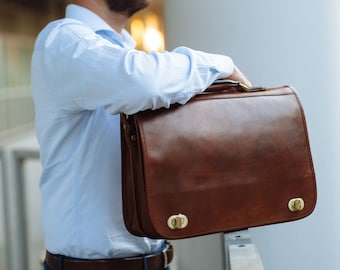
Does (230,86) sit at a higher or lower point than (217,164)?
higher

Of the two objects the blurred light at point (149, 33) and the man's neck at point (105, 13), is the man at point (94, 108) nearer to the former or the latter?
the man's neck at point (105, 13)

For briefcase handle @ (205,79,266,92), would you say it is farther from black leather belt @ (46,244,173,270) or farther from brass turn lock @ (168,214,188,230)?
black leather belt @ (46,244,173,270)

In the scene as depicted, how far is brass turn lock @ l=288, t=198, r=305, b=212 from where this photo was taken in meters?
1.28

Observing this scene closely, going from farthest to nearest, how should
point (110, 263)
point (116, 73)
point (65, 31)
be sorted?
point (110, 263), point (65, 31), point (116, 73)

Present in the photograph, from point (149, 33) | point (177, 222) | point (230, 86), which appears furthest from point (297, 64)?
point (149, 33)

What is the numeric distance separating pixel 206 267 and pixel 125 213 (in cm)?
51

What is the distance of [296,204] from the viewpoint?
1280 mm

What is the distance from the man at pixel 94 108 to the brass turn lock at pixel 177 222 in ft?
0.69

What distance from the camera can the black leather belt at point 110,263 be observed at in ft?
4.50

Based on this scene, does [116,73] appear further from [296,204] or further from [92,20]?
[296,204]

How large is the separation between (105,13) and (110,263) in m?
0.57

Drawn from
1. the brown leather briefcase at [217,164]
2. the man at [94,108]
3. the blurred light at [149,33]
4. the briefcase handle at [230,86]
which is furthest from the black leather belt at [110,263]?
the blurred light at [149,33]

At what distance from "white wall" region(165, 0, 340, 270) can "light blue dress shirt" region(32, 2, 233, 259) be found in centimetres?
26

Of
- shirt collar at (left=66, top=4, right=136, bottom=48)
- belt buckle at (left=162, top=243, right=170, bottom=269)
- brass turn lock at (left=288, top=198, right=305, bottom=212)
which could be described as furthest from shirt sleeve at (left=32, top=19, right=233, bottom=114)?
belt buckle at (left=162, top=243, right=170, bottom=269)
